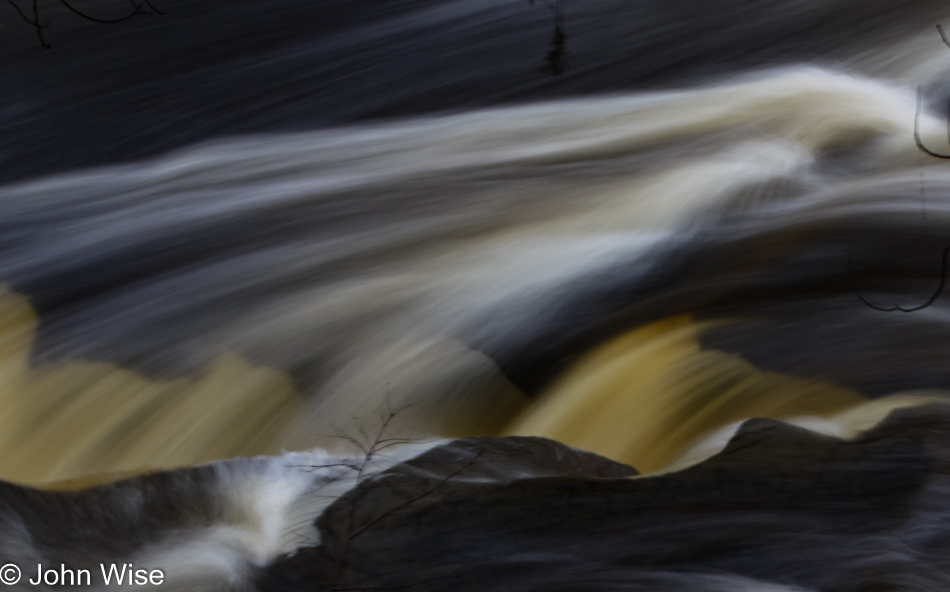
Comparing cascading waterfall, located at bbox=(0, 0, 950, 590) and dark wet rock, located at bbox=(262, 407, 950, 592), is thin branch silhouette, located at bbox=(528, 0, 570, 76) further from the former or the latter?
dark wet rock, located at bbox=(262, 407, 950, 592)

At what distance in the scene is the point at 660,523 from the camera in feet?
6.39

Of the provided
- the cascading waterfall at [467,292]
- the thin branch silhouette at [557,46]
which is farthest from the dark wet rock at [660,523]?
the thin branch silhouette at [557,46]

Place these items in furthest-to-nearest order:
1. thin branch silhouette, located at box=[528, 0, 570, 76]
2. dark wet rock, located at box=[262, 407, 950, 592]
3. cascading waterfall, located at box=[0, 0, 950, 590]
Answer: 1. thin branch silhouette, located at box=[528, 0, 570, 76]
2. cascading waterfall, located at box=[0, 0, 950, 590]
3. dark wet rock, located at box=[262, 407, 950, 592]

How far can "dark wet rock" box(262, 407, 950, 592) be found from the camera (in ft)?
5.91

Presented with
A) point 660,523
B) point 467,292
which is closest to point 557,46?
point 467,292

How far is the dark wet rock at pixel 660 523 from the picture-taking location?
5.91 ft

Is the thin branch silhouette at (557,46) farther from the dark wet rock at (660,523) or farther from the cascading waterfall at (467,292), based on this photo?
the dark wet rock at (660,523)

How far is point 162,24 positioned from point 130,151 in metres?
1.03

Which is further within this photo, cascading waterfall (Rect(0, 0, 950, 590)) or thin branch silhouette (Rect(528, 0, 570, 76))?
thin branch silhouette (Rect(528, 0, 570, 76))

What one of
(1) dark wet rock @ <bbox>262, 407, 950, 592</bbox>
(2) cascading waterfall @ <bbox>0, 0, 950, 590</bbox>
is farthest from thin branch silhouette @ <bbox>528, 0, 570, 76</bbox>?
(1) dark wet rock @ <bbox>262, 407, 950, 592</bbox>

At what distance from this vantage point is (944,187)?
3.38 meters

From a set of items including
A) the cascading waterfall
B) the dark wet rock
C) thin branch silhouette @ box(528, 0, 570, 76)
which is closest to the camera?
the dark wet rock

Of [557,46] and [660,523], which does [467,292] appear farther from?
[557,46]

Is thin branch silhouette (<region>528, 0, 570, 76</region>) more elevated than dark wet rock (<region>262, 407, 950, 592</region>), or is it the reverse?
thin branch silhouette (<region>528, 0, 570, 76</region>)
